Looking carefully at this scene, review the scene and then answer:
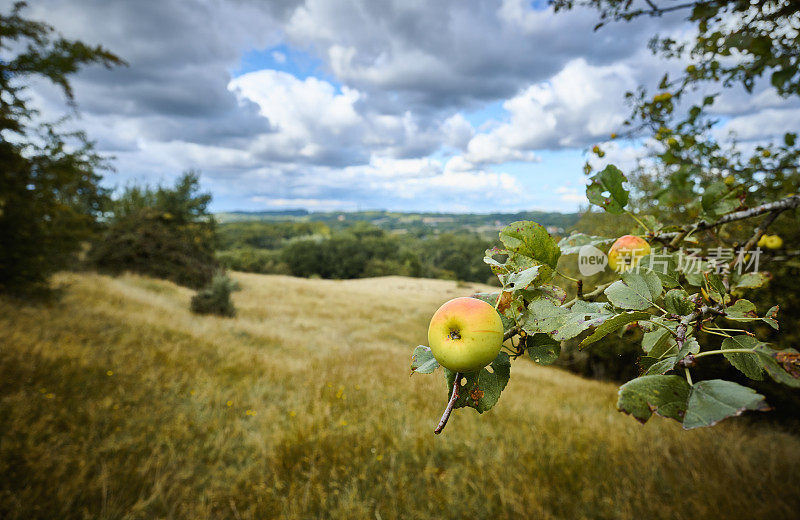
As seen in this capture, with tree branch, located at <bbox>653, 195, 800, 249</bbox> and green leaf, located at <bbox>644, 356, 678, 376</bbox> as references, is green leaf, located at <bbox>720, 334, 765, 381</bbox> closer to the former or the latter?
green leaf, located at <bbox>644, 356, 678, 376</bbox>

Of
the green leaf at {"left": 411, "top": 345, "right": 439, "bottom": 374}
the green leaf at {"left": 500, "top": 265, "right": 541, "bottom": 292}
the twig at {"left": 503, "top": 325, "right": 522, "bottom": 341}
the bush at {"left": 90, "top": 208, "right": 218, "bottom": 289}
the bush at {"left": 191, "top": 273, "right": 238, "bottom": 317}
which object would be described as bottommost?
the bush at {"left": 191, "top": 273, "right": 238, "bottom": 317}

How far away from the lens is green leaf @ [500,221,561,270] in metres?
0.82

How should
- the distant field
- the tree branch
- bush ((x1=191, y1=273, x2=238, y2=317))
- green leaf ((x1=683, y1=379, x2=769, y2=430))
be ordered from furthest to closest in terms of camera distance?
bush ((x1=191, y1=273, x2=238, y2=317)), the distant field, the tree branch, green leaf ((x1=683, y1=379, x2=769, y2=430))

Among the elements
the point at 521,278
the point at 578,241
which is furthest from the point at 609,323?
the point at 578,241

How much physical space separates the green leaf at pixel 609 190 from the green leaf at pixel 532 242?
0.42 metres

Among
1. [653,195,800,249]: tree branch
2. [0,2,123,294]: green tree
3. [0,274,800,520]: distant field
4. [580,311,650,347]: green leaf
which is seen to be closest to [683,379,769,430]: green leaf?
[580,311,650,347]: green leaf

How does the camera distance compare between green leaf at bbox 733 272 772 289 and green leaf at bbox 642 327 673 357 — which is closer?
green leaf at bbox 642 327 673 357

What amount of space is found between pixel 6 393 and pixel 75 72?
615 centimetres

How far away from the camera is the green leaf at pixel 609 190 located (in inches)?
42.1

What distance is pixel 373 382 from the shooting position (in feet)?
20.5

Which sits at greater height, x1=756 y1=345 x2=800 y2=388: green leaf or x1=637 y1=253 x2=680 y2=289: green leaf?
x1=637 y1=253 x2=680 y2=289: green leaf

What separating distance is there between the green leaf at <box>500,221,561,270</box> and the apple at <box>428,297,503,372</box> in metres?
0.20

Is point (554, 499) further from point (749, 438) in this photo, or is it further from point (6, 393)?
point (6, 393)

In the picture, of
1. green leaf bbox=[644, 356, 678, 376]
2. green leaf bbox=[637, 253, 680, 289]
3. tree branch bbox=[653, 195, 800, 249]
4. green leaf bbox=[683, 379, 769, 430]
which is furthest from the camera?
tree branch bbox=[653, 195, 800, 249]
